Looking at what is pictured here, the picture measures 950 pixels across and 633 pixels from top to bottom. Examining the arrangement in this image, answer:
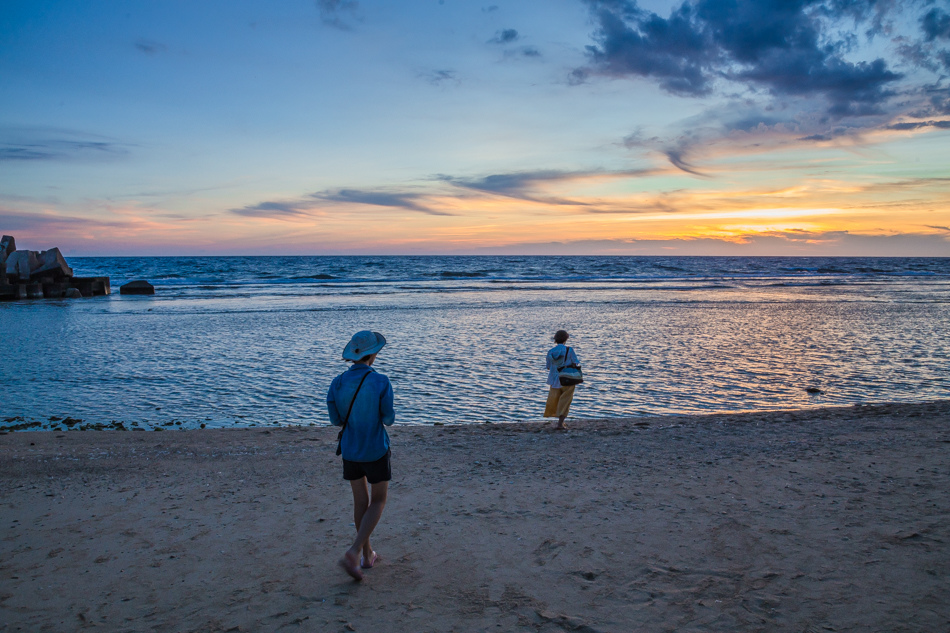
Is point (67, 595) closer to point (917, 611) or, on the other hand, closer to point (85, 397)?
point (917, 611)

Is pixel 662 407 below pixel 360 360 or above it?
below

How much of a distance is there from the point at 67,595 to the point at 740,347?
55.5 ft

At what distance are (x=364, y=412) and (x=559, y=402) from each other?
514 centimetres

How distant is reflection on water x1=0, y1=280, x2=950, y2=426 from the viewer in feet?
35.8

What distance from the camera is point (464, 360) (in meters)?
15.0

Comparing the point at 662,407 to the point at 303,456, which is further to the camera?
the point at 662,407

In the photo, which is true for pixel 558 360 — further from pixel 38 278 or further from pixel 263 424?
pixel 38 278

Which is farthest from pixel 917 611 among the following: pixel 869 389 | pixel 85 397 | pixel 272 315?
pixel 272 315

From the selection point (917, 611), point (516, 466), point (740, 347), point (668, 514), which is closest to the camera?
point (917, 611)

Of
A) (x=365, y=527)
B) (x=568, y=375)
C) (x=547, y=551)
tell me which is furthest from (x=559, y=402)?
(x=365, y=527)

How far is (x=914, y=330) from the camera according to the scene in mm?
20094

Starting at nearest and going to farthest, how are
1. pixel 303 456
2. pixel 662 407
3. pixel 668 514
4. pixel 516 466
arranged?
pixel 668 514 < pixel 516 466 < pixel 303 456 < pixel 662 407

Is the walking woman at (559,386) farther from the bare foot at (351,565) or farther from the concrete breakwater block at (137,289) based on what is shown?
the concrete breakwater block at (137,289)

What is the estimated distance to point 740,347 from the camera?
56.5ft
